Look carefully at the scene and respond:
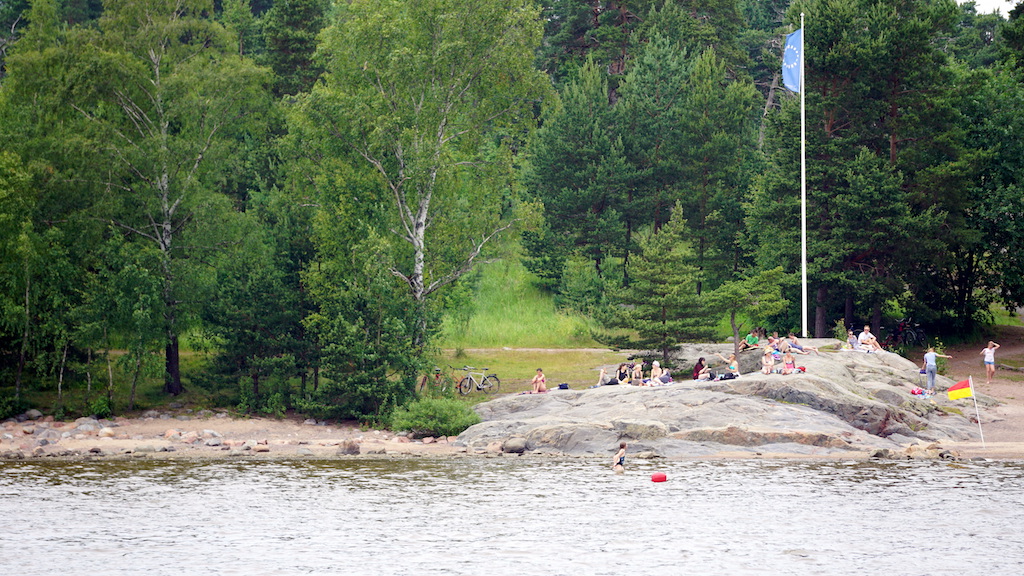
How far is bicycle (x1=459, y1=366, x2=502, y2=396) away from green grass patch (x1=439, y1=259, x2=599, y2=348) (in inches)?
272

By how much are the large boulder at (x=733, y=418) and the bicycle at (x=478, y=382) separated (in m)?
4.05

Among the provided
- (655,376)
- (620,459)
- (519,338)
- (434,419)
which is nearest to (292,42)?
(519,338)

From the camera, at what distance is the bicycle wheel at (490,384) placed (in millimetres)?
41250

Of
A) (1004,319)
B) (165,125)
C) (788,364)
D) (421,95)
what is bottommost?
(788,364)

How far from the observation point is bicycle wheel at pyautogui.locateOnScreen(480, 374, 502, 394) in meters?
41.2

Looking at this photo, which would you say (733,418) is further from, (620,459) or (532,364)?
(532,364)

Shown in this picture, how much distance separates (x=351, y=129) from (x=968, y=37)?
57867 mm

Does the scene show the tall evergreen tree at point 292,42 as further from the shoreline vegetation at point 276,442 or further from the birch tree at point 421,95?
the shoreline vegetation at point 276,442

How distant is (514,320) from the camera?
58500 mm

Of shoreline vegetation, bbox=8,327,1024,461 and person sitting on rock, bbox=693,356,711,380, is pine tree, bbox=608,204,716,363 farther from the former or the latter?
shoreline vegetation, bbox=8,327,1024,461

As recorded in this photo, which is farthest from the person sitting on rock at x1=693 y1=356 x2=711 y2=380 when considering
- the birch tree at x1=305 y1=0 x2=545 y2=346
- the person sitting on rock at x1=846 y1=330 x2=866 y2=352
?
the birch tree at x1=305 y1=0 x2=545 y2=346

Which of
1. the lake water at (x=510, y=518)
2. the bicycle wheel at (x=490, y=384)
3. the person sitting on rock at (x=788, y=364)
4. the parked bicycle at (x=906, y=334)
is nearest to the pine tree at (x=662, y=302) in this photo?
the bicycle wheel at (x=490, y=384)

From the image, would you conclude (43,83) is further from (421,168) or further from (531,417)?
(531,417)

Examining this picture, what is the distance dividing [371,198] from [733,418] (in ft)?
58.2
